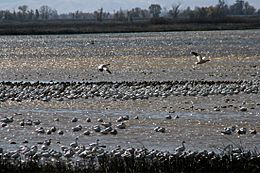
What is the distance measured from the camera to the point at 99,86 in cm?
3831

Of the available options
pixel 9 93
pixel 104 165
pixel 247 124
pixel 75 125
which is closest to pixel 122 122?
pixel 75 125

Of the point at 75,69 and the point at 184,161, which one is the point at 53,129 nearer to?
the point at 184,161

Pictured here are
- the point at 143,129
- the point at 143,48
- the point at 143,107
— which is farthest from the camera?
the point at 143,48

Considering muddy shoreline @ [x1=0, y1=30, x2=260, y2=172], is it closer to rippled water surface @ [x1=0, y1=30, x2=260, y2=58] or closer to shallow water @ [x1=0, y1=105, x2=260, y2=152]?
shallow water @ [x1=0, y1=105, x2=260, y2=152]

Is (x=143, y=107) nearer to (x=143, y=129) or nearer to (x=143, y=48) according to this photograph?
(x=143, y=129)

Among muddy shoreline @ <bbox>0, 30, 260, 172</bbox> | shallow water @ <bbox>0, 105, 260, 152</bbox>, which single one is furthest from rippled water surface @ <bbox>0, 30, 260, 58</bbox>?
shallow water @ <bbox>0, 105, 260, 152</bbox>

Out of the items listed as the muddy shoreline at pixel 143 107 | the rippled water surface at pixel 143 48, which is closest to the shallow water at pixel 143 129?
the muddy shoreline at pixel 143 107

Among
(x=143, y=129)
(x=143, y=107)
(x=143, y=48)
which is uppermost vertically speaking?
(x=143, y=129)

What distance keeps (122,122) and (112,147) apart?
4991 mm

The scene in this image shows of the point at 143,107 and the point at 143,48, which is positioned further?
the point at 143,48

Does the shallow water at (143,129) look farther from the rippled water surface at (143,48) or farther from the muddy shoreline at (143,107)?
the rippled water surface at (143,48)

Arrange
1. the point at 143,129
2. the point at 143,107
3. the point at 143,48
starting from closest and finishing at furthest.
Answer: the point at 143,129
the point at 143,107
the point at 143,48

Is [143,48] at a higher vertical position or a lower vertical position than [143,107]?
lower

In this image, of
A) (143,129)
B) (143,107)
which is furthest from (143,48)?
(143,129)
